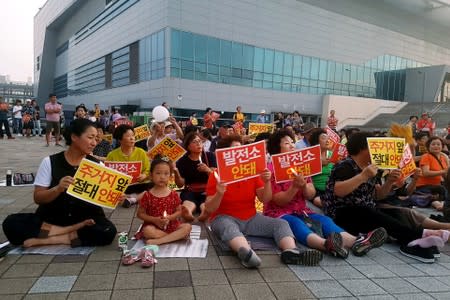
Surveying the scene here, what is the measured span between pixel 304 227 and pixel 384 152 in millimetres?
1288

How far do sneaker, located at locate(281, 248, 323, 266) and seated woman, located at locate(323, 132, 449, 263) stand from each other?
0.93m

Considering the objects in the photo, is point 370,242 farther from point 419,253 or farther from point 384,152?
point 384,152

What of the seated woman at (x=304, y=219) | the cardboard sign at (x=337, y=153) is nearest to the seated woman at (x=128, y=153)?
the seated woman at (x=304, y=219)

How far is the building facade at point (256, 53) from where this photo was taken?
27547 millimetres

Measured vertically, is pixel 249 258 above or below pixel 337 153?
below

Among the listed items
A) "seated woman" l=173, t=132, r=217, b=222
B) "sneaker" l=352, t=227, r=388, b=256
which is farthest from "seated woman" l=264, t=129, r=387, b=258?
"seated woman" l=173, t=132, r=217, b=222

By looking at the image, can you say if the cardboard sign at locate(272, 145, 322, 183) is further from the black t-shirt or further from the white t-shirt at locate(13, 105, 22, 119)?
the white t-shirt at locate(13, 105, 22, 119)

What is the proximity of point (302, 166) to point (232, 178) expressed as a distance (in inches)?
37.5

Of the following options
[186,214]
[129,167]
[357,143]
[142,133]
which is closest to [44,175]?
[129,167]

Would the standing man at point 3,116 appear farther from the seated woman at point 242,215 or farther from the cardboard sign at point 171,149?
the seated woman at point 242,215

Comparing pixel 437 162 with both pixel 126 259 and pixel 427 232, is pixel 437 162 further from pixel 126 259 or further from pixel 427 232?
pixel 126 259

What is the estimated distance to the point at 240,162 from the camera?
387 centimetres

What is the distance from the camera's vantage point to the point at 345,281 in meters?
3.36

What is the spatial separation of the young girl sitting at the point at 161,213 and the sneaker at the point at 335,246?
1638 mm
